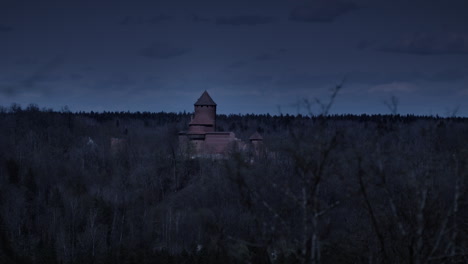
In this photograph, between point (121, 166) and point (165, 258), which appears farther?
point (121, 166)

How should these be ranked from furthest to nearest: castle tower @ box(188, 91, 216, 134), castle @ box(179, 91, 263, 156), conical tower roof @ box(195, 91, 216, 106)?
conical tower roof @ box(195, 91, 216, 106) → castle tower @ box(188, 91, 216, 134) → castle @ box(179, 91, 263, 156)

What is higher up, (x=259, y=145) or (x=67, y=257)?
(x=259, y=145)

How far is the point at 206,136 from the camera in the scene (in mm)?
59969

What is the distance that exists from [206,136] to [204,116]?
248 cm

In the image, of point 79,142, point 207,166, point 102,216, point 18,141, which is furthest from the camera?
point 79,142

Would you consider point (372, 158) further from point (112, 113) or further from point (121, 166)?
point (112, 113)

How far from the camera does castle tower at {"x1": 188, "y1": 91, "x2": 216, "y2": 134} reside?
60656 millimetres

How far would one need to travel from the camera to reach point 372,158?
758 centimetres

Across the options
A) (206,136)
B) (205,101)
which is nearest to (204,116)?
(205,101)

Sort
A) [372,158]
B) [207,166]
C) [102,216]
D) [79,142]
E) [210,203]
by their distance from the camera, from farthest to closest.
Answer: [79,142], [207,166], [210,203], [102,216], [372,158]

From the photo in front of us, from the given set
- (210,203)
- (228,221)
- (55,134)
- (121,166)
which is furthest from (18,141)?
(228,221)

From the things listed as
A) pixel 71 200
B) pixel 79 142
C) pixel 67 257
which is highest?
pixel 79 142

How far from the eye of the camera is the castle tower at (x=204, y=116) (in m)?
60.7

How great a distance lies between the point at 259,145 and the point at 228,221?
17887 mm
